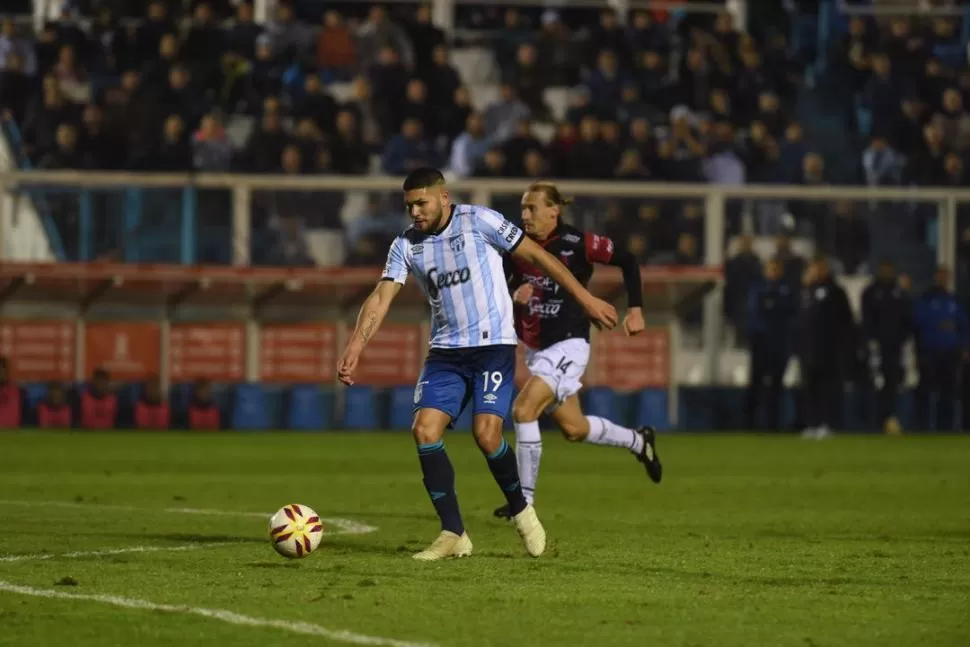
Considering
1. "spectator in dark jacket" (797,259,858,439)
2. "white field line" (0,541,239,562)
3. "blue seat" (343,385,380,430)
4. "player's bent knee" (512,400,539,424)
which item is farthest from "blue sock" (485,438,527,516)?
"blue seat" (343,385,380,430)

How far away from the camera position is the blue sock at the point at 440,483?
9.92 meters

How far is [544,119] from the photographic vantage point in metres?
28.0

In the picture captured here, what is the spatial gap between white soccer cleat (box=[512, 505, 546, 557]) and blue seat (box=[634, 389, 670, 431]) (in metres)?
15.2

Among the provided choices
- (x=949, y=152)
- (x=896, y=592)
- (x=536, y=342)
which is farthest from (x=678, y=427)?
(x=896, y=592)

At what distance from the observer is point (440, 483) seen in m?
9.95

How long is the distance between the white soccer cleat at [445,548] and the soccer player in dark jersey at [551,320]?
198 centimetres

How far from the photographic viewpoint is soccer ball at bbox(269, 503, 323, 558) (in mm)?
9633

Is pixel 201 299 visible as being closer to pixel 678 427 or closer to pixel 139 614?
pixel 678 427

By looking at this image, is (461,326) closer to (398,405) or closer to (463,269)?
(463,269)

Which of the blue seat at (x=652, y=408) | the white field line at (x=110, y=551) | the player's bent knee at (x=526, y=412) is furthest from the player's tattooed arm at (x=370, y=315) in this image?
the blue seat at (x=652, y=408)

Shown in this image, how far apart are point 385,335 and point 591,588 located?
1669cm

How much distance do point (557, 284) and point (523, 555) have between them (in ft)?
9.73

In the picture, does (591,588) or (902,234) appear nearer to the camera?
(591,588)

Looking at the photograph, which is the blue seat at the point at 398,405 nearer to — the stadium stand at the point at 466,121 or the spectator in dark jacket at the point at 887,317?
the stadium stand at the point at 466,121
